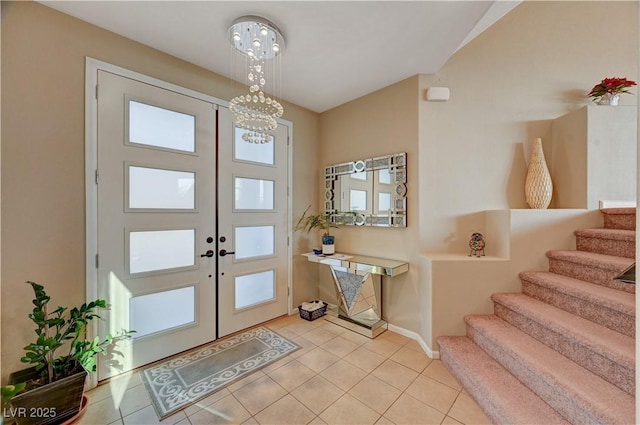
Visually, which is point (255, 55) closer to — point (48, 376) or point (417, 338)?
point (48, 376)

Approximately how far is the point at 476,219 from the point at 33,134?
3.98 metres

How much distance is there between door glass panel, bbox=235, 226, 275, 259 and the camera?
283cm

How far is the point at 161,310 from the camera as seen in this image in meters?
2.27

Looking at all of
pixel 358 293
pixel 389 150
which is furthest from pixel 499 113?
pixel 358 293

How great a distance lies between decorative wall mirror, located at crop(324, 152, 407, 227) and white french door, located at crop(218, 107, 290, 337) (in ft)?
2.34

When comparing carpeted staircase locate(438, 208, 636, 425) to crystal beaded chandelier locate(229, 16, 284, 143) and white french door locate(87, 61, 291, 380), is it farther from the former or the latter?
crystal beaded chandelier locate(229, 16, 284, 143)

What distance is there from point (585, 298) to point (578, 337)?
375 mm

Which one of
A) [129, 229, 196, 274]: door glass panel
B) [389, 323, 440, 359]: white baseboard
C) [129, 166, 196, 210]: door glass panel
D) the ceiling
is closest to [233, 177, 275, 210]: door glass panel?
[129, 166, 196, 210]: door glass panel

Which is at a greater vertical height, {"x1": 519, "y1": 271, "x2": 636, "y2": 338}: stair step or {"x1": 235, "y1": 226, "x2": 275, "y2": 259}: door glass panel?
{"x1": 235, "y1": 226, "x2": 275, "y2": 259}: door glass panel

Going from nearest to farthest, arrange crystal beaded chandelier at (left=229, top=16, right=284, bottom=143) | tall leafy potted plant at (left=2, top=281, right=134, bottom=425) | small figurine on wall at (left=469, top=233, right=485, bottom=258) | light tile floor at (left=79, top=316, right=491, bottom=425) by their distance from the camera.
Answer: tall leafy potted plant at (left=2, top=281, right=134, bottom=425)
light tile floor at (left=79, top=316, right=491, bottom=425)
crystal beaded chandelier at (left=229, top=16, right=284, bottom=143)
small figurine on wall at (left=469, top=233, right=485, bottom=258)

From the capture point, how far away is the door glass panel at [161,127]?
2.13 metres

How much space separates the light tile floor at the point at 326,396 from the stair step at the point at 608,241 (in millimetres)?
1741

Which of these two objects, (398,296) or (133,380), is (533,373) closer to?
(398,296)

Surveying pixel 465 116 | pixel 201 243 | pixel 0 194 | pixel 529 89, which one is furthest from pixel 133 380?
pixel 529 89
